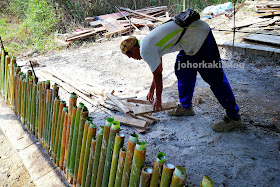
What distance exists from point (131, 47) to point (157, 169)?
1.70m

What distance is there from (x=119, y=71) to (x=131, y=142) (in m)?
4.54

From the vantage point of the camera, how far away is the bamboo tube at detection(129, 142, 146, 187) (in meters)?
1.62

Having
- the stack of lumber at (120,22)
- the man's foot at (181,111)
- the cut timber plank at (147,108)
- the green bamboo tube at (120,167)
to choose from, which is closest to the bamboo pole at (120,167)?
the green bamboo tube at (120,167)

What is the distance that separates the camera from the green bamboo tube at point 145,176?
1.61 meters

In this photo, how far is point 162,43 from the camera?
2.76 meters

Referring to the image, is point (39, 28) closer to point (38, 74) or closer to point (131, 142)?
point (38, 74)

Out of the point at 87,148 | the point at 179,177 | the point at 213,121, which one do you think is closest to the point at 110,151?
the point at 87,148

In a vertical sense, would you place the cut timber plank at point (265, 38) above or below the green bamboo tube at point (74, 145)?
above

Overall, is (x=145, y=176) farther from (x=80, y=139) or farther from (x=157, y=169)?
(x=80, y=139)

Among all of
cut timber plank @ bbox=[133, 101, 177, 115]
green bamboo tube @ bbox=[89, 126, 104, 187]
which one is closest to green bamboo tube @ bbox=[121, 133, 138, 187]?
green bamboo tube @ bbox=[89, 126, 104, 187]

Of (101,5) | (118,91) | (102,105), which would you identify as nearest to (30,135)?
(102,105)

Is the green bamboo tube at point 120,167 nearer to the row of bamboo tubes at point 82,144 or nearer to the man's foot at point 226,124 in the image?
the row of bamboo tubes at point 82,144

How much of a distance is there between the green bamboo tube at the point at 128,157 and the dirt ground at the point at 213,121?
1.01 metres

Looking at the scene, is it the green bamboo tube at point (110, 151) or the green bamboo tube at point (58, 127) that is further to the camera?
the green bamboo tube at point (58, 127)
